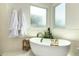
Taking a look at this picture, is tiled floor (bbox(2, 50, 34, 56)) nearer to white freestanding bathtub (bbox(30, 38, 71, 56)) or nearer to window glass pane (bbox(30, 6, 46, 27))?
white freestanding bathtub (bbox(30, 38, 71, 56))

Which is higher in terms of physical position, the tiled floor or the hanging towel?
the hanging towel

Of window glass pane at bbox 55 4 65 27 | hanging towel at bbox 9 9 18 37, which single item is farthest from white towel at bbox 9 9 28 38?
window glass pane at bbox 55 4 65 27

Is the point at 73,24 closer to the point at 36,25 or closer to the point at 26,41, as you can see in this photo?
the point at 36,25

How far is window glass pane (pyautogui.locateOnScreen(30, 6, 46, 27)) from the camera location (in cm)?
150

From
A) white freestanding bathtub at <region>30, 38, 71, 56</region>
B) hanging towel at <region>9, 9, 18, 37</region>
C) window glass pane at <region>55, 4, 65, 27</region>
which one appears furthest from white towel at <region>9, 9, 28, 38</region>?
window glass pane at <region>55, 4, 65, 27</region>

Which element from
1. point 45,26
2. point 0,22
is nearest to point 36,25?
point 45,26

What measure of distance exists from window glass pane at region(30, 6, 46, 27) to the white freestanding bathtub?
15 cm

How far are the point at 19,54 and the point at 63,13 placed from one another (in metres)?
0.53

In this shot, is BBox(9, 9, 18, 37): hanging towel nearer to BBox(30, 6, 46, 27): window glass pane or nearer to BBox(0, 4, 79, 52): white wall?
BBox(0, 4, 79, 52): white wall

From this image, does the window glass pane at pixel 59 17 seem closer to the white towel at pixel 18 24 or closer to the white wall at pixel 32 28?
the white wall at pixel 32 28

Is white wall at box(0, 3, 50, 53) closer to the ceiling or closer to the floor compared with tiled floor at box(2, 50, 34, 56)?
closer to the ceiling

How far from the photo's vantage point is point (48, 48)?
1.48 m

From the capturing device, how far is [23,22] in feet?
4.92

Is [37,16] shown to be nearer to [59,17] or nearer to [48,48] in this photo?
[59,17]
